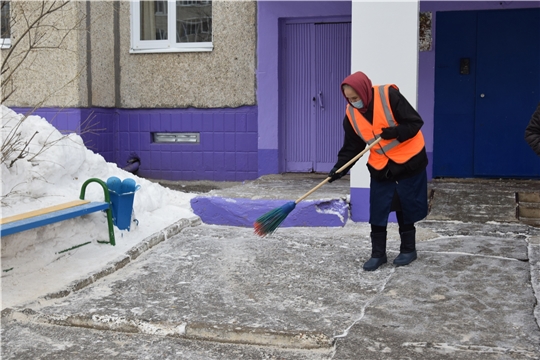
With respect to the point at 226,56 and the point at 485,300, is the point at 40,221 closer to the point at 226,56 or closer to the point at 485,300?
the point at 485,300

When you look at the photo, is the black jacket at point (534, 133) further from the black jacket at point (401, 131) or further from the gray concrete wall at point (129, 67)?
the gray concrete wall at point (129, 67)

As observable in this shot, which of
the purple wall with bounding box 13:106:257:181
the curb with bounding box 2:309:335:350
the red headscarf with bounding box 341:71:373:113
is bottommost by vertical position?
the curb with bounding box 2:309:335:350

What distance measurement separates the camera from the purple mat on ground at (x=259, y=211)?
6055 mm

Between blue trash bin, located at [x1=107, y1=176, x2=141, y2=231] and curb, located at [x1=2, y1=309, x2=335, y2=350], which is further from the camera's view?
blue trash bin, located at [x1=107, y1=176, x2=141, y2=231]

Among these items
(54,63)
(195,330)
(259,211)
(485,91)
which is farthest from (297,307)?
(54,63)

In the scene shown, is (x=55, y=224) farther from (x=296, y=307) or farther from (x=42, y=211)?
(x=296, y=307)

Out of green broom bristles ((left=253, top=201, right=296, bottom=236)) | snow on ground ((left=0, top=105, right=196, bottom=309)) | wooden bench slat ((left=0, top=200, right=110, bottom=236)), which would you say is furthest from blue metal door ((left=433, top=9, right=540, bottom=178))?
wooden bench slat ((left=0, top=200, right=110, bottom=236))

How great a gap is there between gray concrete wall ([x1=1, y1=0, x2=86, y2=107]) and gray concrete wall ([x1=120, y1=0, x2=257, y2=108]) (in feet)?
2.65

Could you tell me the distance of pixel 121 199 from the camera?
17.2 feet

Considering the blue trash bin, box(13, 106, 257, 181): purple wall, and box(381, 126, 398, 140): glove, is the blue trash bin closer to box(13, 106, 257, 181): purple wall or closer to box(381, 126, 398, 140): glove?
box(381, 126, 398, 140): glove

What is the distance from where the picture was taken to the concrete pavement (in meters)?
3.28

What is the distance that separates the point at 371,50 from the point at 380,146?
5.34 feet

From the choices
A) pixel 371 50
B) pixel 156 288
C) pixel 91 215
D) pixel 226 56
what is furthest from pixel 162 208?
pixel 226 56

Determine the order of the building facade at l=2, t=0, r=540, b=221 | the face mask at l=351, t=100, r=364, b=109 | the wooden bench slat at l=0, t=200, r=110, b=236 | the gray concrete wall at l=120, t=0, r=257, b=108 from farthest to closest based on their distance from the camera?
the gray concrete wall at l=120, t=0, r=257, b=108 < the building facade at l=2, t=0, r=540, b=221 < the face mask at l=351, t=100, r=364, b=109 < the wooden bench slat at l=0, t=200, r=110, b=236
